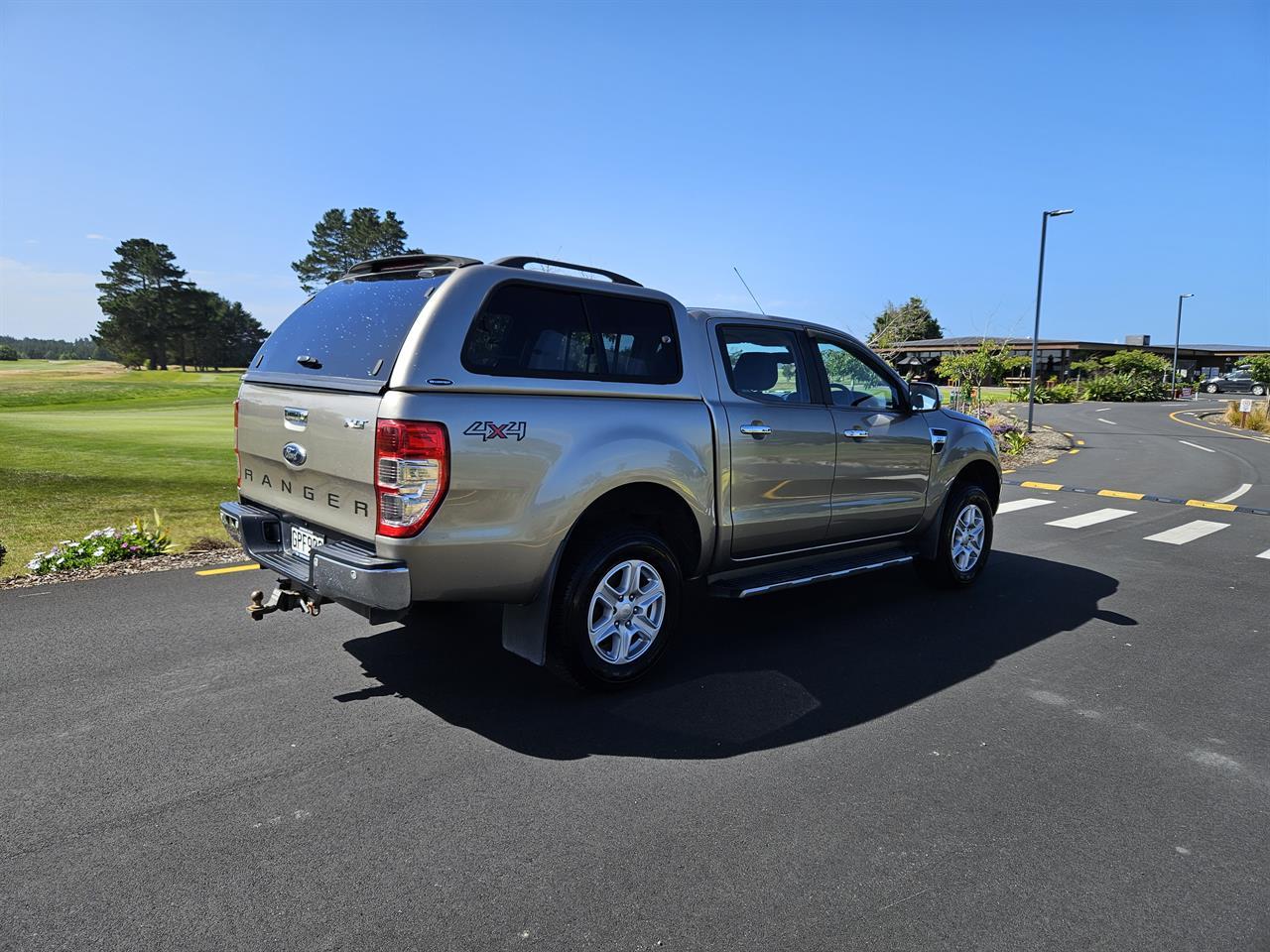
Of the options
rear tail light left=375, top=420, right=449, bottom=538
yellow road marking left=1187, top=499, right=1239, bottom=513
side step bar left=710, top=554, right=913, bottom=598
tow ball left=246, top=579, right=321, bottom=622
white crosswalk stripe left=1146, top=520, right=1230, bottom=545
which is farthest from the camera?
yellow road marking left=1187, top=499, right=1239, bottom=513

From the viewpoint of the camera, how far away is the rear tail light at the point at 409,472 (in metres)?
3.37

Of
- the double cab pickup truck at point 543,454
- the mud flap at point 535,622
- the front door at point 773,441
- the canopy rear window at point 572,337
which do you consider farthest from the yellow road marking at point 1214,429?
the mud flap at point 535,622

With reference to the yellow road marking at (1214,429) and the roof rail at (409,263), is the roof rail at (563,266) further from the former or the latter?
the yellow road marking at (1214,429)

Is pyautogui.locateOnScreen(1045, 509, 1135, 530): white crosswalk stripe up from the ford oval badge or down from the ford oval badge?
down

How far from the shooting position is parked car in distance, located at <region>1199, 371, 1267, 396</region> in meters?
60.7

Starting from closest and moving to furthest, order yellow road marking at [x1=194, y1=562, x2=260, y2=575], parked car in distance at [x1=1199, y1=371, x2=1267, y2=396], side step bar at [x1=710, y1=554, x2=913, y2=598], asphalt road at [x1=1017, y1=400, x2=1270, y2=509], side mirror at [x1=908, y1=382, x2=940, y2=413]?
side step bar at [x1=710, y1=554, x2=913, y2=598]
side mirror at [x1=908, y1=382, x2=940, y2=413]
yellow road marking at [x1=194, y1=562, x2=260, y2=575]
asphalt road at [x1=1017, y1=400, x2=1270, y2=509]
parked car in distance at [x1=1199, y1=371, x2=1267, y2=396]

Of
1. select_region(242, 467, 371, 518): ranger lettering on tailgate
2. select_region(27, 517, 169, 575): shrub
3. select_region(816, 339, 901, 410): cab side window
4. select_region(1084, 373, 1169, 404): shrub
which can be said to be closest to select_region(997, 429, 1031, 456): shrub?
select_region(816, 339, 901, 410): cab side window

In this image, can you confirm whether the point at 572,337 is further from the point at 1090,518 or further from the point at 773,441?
the point at 1090,518

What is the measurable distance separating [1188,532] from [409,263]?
926 centimetres

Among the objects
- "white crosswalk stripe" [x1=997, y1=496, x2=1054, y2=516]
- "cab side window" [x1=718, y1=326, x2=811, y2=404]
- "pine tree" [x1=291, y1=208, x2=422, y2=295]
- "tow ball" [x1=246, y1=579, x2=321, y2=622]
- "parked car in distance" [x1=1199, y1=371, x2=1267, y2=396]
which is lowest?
"white crosswalk stripe" [x1=997, y1=496, x2=1054, y2=516]

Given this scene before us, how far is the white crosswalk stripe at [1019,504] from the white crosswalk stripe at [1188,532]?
70.7 inches

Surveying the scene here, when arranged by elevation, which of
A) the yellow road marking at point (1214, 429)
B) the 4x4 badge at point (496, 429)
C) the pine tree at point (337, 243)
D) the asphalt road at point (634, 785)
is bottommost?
the asphalt road at point (634, 785)

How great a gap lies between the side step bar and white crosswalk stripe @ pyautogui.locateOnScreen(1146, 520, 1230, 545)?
4.94m

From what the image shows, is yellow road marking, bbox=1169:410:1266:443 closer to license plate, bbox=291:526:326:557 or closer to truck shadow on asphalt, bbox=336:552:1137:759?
truck shadow on asphalt, bbox=336:552:1137:759
